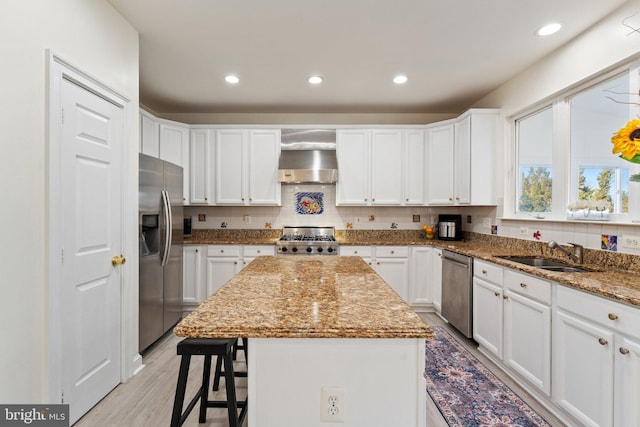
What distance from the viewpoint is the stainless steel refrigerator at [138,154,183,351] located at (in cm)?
263

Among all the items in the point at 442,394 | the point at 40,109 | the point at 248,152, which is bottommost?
the point at 442,394

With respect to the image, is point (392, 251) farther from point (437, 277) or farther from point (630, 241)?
point (630, 241)

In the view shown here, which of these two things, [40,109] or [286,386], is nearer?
[286,386]

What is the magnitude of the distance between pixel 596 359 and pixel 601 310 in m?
0.28

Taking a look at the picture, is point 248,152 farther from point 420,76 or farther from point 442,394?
point 442,394

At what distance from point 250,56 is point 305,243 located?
2137mm

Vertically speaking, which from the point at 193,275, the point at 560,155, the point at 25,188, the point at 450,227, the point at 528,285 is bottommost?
the point at 193,275

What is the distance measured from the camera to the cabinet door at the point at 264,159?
406cm

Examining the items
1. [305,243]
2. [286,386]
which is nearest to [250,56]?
[305,243]

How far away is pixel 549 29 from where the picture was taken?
2.32 m

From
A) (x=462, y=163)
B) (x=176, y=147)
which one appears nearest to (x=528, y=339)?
(x=462, y=163)

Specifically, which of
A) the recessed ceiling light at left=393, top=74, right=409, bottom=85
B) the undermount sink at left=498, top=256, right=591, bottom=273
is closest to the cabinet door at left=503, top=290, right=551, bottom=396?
the undermount sink at left=498, top=256, right=591, bottom=273

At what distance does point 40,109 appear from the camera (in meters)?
1.58

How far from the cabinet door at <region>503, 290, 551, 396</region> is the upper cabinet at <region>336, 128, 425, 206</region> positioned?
198 centimetres
